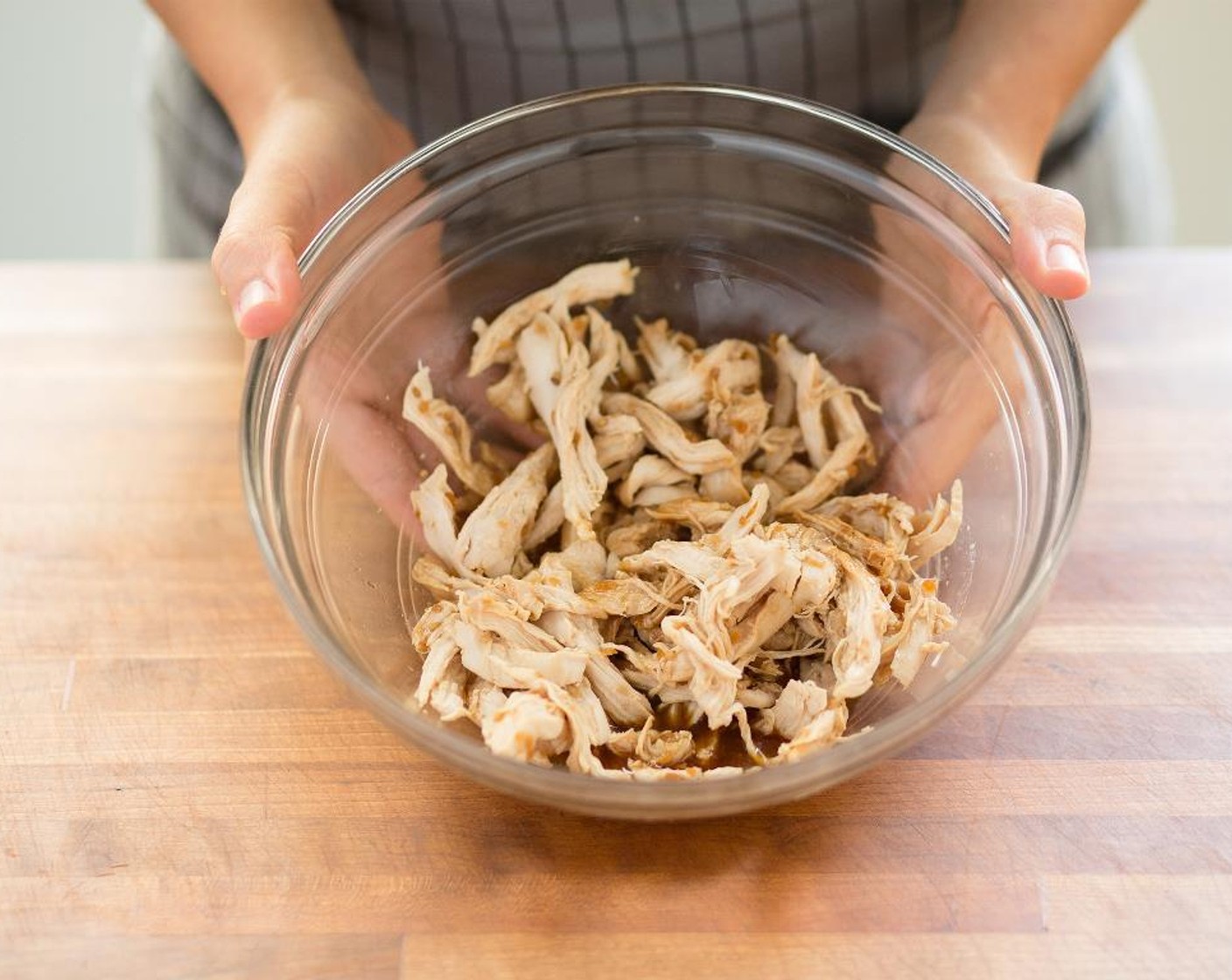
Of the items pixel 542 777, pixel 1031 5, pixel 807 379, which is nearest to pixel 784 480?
pixel 807 379

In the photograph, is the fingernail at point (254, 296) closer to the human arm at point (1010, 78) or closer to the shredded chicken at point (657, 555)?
the shredded chicken at point (657, 555)

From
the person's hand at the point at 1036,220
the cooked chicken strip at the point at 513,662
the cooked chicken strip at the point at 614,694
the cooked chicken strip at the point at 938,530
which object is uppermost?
the person's hand at the point at 1036,220

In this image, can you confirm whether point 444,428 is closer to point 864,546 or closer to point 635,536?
point 635,536

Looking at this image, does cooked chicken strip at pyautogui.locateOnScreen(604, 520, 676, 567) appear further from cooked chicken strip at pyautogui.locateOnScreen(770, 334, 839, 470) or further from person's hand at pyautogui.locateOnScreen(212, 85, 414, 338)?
person's hand at pyautogui.locateOnScreen(212, 85, 414, 338)

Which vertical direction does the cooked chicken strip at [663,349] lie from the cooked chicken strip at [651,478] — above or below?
above

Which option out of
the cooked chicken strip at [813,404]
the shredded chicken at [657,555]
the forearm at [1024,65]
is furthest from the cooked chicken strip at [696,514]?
the forearm at [1024,65]

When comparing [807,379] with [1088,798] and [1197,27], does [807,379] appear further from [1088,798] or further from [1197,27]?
[1197,27]

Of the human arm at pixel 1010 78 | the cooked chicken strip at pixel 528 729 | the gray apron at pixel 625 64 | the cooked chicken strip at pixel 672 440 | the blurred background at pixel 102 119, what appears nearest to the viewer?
the cooked chicken strip at pixel 528 729
